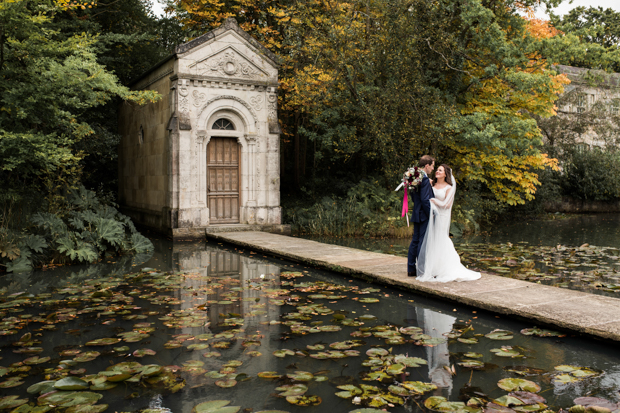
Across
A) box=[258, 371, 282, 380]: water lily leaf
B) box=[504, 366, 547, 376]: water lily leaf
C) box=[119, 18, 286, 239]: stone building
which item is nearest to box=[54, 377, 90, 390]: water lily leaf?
Answer: box=[258, 371, 282, 380]: water lily leaf

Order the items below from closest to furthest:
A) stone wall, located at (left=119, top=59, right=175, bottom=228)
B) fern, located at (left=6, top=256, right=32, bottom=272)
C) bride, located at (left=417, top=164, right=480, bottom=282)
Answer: bride, located at (left=417, top=164, right=480, bottom=282), fern, located at (left=6, top=256, right=32, bottom=272), stone wall, located at (left=119, top=59, right=175, bottom=228)

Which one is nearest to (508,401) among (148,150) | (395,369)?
(395,369)

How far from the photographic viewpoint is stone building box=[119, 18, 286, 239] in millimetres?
13820

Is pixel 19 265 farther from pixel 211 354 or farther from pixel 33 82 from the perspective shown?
pixel 211 354

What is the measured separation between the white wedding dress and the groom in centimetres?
8

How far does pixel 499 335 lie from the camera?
16.1 ft

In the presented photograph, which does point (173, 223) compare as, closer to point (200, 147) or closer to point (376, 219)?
point (200, 147)

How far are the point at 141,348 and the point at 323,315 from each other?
6.66ft

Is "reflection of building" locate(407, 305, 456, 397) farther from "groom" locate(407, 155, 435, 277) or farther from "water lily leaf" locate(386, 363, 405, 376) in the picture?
"groom" locate(407, 155, 435, 277)

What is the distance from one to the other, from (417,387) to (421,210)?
12.8ft

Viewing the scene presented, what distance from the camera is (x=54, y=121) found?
984 cm

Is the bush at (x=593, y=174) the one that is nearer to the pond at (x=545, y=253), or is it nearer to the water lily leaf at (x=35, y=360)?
the pond at (x=545, y=253)

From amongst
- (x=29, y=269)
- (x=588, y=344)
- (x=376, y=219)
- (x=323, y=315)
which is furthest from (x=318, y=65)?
(x=588, y=344)

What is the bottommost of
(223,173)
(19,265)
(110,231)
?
(19,265)
